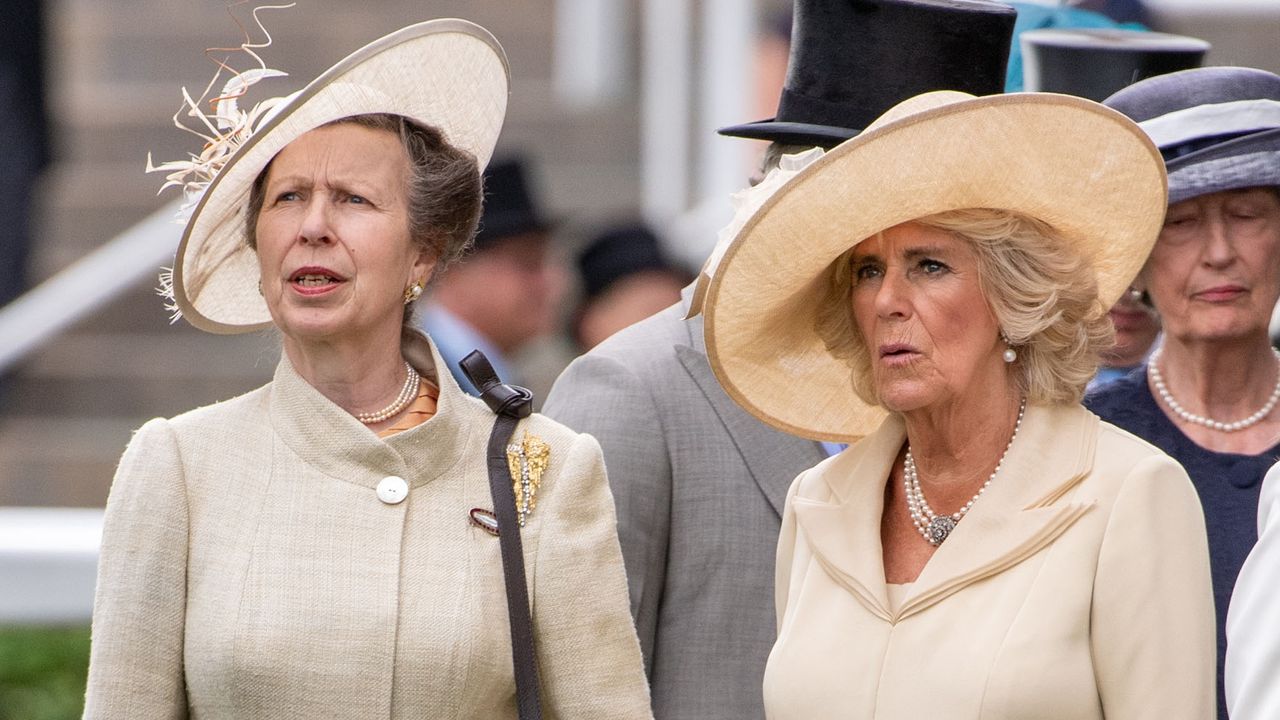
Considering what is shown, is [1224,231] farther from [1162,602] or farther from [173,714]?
[173,714]

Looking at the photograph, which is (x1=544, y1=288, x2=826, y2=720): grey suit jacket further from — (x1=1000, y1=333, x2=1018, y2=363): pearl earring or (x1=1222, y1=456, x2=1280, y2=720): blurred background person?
(x1=1222, y1=456, x2=1280, y2=720): blurred background person

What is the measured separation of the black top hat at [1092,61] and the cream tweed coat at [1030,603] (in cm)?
153

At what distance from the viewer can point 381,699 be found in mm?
3883

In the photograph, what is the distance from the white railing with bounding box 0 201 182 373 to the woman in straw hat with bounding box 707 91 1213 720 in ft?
19.2

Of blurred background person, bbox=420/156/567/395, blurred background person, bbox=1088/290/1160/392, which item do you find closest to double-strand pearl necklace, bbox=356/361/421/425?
blurred background person, bbox=1088/290/1160/392

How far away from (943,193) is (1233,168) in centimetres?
88

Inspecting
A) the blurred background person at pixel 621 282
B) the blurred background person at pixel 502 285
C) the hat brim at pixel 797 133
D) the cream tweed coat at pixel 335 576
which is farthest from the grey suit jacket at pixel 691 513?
the blurred background person at pixel 621 282

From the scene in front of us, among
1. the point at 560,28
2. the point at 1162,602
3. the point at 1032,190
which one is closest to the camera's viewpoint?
the point at 1162,602

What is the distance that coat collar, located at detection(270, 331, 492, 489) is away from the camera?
13.3 feet

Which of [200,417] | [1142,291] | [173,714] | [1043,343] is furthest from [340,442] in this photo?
[1142,291]

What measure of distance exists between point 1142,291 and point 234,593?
2.03 m

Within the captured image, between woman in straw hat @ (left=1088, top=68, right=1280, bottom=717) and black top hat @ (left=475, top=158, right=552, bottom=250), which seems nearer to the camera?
woman in straw hat @ (left=1088, top=68, right=1280, bottom=717)

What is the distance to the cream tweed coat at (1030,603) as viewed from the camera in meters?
3.72

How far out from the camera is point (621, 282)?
9.03 metres
